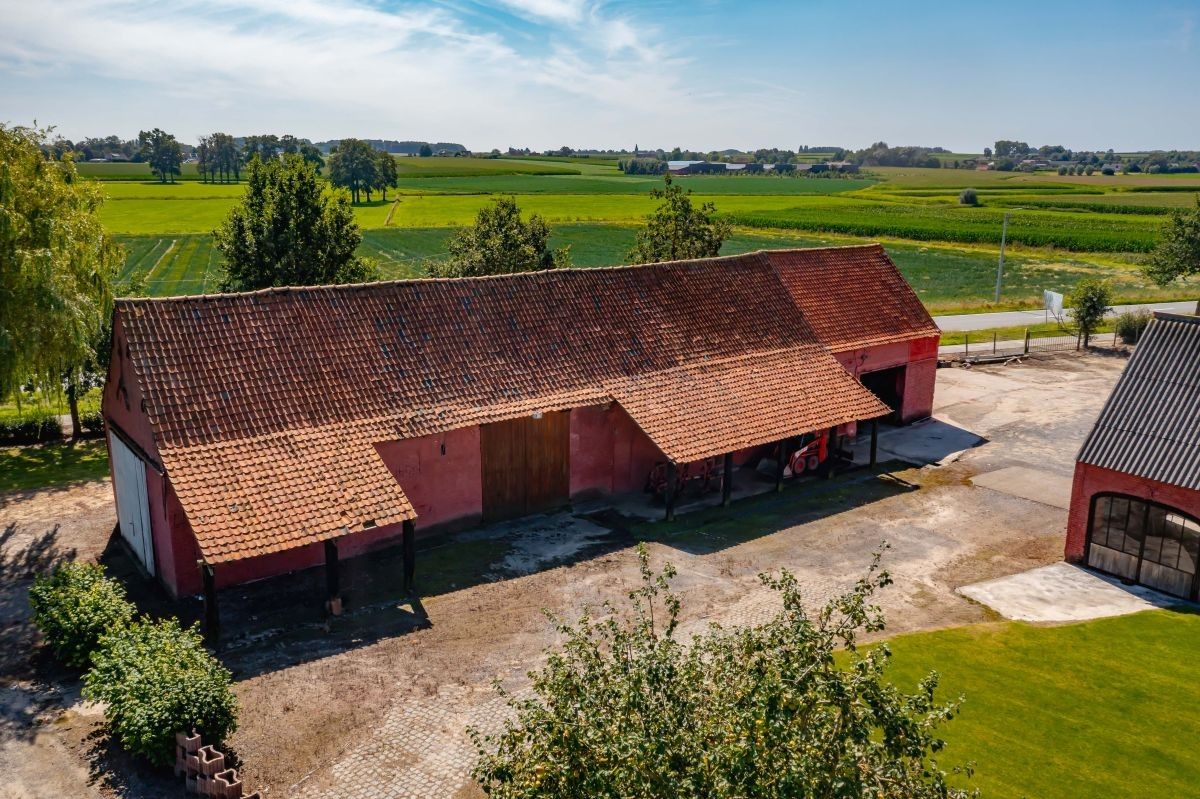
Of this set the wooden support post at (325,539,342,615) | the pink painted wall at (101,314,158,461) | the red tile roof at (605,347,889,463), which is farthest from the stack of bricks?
the red tile roof at (605,347,889,463)

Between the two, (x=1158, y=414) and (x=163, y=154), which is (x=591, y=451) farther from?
(x=163, y=154)

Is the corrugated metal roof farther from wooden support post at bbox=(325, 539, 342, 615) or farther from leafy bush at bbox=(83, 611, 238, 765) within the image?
leafy bush at bbox=(83, 611, 238, 765)

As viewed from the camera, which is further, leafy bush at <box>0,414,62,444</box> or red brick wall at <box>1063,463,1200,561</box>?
leafy bush at <box>0,414,62,444</box>

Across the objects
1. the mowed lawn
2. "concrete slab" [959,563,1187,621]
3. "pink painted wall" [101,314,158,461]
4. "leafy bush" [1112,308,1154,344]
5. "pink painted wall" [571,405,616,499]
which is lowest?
the mowed lawn

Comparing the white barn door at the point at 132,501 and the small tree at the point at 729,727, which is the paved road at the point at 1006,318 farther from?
the small tree at the point at 729,727

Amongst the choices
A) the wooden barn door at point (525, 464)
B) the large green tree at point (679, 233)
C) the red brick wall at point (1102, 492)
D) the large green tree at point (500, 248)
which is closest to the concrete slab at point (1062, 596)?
the red brick wall at point (1102, 492)
